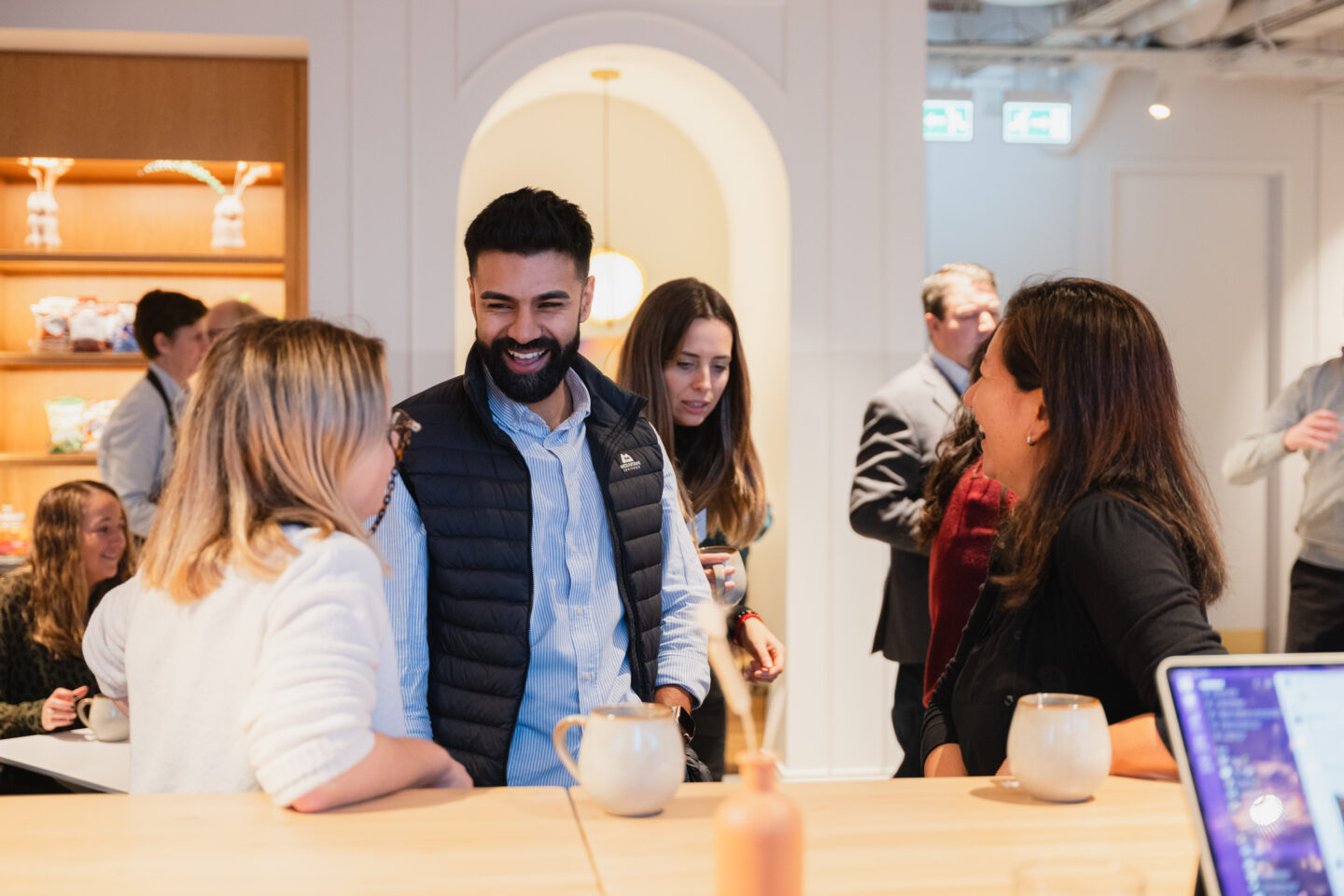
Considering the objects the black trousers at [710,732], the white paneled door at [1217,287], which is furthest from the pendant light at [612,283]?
the black trousers at [710,732]

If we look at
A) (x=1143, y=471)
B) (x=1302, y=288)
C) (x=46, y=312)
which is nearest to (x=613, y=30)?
(x=46, y=312)

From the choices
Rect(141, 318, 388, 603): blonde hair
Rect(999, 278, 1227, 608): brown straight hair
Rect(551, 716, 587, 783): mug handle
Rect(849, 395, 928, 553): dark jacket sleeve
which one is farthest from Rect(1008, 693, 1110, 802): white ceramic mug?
Rect(849, 395, 928, 553): dark jacket sleeve

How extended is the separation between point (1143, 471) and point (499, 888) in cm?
95

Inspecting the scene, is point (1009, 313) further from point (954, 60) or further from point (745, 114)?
point (954, 60)

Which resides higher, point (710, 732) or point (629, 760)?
point (629, 760)

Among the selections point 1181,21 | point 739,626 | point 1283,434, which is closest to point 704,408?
point 739,626

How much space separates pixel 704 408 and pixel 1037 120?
411 centimetres

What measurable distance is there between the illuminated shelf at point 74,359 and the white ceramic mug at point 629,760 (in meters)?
3.88

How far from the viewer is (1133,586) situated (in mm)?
1447

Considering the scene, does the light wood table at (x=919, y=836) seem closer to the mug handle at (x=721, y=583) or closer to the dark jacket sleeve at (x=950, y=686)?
the dark jacket sleeve at (x=950, y=686)

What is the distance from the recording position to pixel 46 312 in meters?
4.67

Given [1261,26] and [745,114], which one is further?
[1261,26]

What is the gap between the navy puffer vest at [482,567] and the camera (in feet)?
6.43

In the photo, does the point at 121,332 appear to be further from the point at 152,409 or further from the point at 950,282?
the point at 950,282
